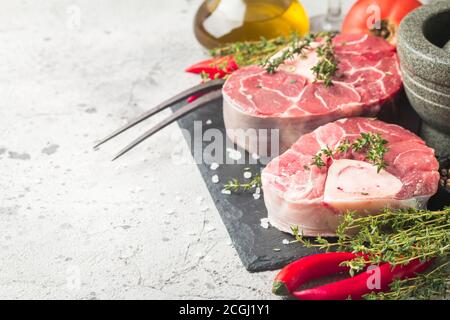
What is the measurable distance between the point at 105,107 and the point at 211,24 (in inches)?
26.3

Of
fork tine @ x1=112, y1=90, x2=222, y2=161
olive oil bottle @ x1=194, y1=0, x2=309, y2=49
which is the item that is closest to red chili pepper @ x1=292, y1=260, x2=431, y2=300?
fork tine @ x1=112, y1=90, x2=222, y2=161

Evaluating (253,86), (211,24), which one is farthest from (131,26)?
(253,86)

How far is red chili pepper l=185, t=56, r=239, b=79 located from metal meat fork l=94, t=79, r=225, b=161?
136 mm

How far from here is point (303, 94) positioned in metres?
3.18

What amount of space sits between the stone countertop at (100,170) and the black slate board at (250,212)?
0.04 m

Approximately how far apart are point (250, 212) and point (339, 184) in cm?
38

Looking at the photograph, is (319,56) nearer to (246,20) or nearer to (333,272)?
(246,20)

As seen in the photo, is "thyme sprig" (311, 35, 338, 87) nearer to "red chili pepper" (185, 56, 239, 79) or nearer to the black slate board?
the black slate board

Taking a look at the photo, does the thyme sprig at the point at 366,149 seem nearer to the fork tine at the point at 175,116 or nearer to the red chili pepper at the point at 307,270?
the red chili pepper at the point at 307,270

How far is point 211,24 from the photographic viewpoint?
389 cm

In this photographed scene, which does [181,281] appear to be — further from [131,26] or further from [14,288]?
[131,26]

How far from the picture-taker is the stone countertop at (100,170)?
269cm

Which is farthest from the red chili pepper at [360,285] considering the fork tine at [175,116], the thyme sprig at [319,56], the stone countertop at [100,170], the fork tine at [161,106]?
the fork tine at [161,106]

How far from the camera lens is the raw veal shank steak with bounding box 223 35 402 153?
311cm
